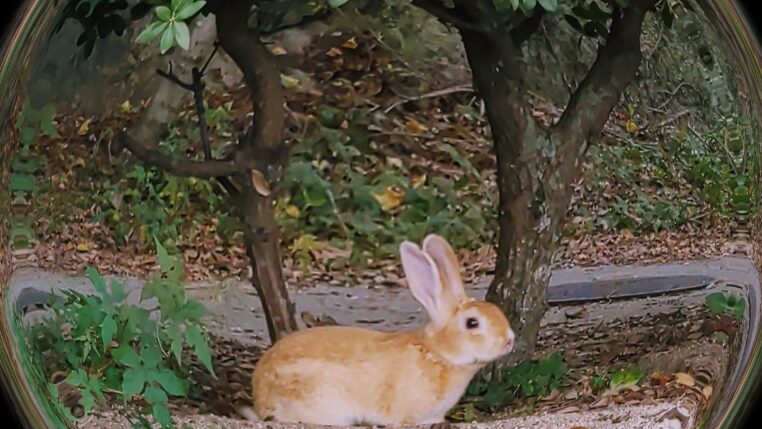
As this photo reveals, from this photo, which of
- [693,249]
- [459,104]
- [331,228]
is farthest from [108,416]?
[693,249]

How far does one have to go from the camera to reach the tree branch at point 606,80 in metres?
1.33

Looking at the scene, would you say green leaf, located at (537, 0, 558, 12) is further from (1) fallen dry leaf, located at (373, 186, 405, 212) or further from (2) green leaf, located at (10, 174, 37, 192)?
(2) green leaf, located at (10, 174, 37, 192)

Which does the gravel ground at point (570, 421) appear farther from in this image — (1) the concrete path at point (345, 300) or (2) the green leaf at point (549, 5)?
(2) the green leaf at point (549, 5)

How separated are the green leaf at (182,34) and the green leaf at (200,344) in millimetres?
282

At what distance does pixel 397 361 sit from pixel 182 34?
15.0 inches

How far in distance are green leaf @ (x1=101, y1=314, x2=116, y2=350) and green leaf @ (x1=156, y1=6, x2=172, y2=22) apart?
1.03 ft

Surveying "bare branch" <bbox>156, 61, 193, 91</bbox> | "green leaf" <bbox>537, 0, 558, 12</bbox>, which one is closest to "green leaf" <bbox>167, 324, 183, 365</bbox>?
"bare branch" <bbox>156, 61, 193, 91</bbox>

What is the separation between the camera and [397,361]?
→ 4.27 feet

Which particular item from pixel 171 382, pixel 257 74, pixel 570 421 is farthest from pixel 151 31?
pixel 570 421

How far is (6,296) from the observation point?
1.52 metres

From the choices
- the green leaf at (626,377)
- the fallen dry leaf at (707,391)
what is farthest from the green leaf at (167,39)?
the fallen dry leaf at (707,391)

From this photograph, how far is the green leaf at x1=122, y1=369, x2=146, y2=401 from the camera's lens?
1386mm

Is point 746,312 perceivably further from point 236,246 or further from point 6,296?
point 6,296

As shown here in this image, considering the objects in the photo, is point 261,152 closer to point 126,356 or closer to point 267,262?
point 267,262
